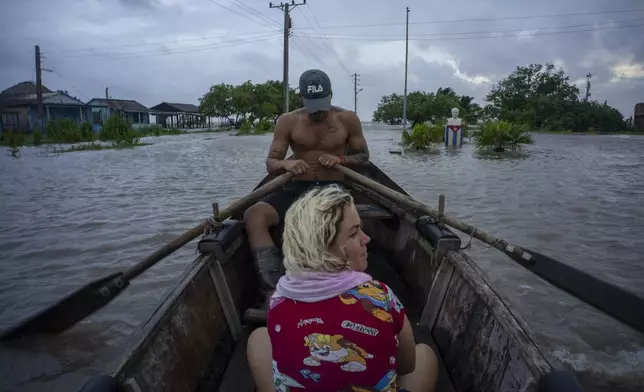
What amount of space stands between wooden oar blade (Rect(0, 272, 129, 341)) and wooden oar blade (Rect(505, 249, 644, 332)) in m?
2.46

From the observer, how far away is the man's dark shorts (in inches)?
150

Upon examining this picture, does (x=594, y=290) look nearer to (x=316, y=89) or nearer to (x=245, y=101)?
(x=316, y=89)

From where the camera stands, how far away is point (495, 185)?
10266 mm

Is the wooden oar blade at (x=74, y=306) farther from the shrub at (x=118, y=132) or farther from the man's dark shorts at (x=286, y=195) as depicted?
the shrub at (x=118, y=132)

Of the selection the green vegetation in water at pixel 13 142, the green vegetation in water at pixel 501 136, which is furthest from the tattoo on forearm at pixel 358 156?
the green vegetation in water at pixel 13 142

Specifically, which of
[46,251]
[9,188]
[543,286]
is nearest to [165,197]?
[46,251]

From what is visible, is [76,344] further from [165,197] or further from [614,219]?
[614,219]

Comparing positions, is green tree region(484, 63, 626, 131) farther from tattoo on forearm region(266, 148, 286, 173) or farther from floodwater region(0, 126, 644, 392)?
tattoo on forearm region(266, 148, 286, 173)

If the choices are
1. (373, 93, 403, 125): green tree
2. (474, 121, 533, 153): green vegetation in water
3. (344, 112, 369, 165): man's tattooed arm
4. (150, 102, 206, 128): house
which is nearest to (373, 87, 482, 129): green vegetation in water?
(373, 93, 403, 125): green tree

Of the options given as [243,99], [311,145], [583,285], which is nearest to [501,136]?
[311,145]

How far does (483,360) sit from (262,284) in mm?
1647

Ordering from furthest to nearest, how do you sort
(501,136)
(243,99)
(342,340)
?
(243,99) → (501,136) → (342,340)

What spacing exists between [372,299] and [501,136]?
1814 centimetres

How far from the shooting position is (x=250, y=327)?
2.82 meters
